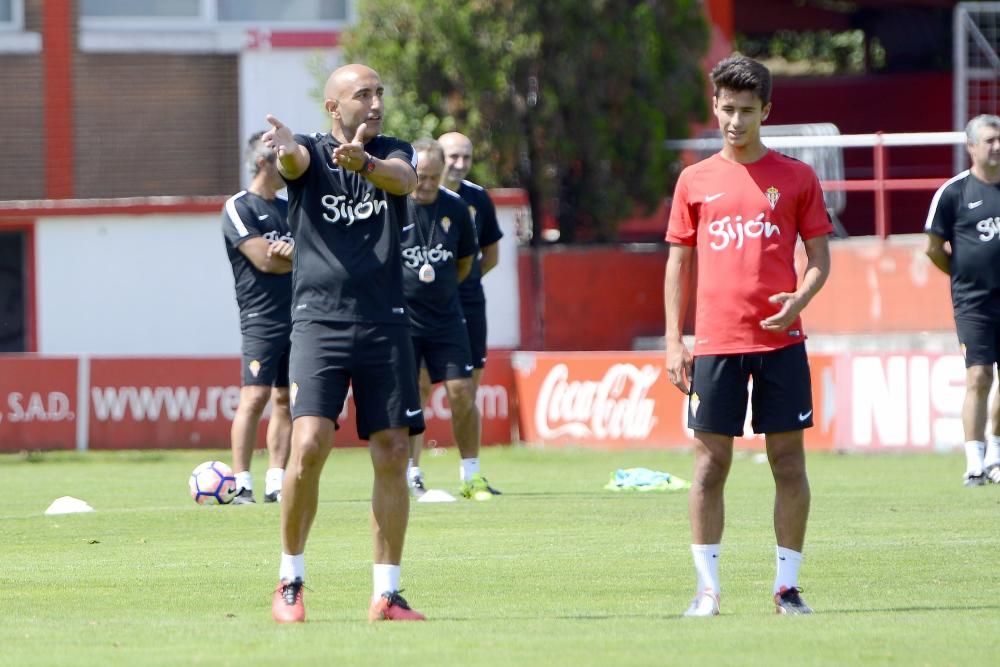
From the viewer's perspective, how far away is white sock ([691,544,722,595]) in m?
7.75

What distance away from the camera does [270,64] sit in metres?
26.6

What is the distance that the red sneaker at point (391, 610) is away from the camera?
300 inches

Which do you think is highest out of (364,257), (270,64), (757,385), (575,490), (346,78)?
(270,64)

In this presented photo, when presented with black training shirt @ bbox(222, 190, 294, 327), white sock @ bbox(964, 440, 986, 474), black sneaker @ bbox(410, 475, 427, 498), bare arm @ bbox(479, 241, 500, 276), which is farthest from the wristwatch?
white sock @ bbox(964, 440, 986, 474)

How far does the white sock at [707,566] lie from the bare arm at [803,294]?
3.09 ft

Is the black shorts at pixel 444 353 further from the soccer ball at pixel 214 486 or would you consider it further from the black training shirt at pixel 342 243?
the black training shirt at pixel 342 243

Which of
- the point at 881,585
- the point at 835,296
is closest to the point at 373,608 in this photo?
the point at 881,585

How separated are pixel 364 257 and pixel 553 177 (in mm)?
16312

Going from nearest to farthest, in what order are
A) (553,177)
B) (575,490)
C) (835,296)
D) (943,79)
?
(575,490) → (835,296) → (553,177) → (943,79)

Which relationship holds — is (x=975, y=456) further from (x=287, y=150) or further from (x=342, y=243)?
(x=287, y=150)

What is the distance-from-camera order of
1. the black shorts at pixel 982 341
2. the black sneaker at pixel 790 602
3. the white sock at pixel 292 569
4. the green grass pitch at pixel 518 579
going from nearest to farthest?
the green grass pitch at pixel 518 579, the white sock at pixel 292 569, the black sneaker at pixel 790 602, the black shorts at pixel 982 341

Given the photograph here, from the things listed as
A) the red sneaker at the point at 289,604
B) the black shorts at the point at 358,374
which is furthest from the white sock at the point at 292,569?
the black shorts at the point at 358,374

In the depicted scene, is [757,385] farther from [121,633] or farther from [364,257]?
[121,633]

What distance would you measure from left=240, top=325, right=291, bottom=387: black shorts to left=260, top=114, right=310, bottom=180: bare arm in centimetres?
524
